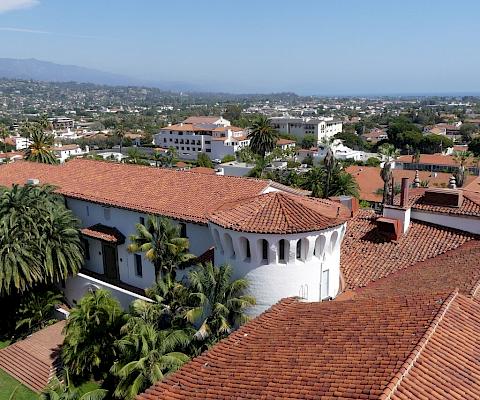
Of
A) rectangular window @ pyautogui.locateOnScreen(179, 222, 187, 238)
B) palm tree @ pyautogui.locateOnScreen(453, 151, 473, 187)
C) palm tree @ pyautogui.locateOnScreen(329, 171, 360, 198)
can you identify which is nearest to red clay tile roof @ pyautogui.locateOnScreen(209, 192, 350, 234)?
rectangular window @ pyautogui.locateOnScreen(179, 222, 187, 238)

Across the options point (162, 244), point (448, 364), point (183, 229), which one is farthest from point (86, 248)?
point (448, 364)

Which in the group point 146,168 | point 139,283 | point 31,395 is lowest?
point 31,395

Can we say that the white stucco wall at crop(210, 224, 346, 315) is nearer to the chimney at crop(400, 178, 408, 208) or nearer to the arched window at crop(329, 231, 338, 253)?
the arched window at crop(329, 231, 338, 253)

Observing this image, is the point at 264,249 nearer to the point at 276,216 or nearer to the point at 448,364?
the point at 276,216

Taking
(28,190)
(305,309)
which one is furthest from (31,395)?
(305,309)

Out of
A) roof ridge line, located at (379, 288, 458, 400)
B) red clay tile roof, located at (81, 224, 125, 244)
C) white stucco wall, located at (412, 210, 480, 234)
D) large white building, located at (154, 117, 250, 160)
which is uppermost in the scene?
roof ridge line, located at (379, 288, 458, 400)

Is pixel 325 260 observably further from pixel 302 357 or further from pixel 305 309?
pixel 302 357

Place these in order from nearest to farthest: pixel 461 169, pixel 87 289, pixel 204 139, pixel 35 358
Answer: pixel 35 358 < pixel 87 289 < pixel 461 169 < pixel 204 139
